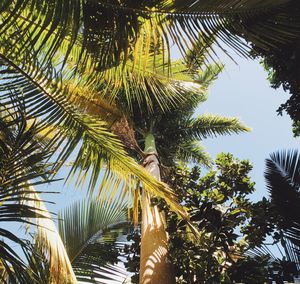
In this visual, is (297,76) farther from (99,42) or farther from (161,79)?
A: (99,42)

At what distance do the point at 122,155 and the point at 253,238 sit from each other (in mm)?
1842

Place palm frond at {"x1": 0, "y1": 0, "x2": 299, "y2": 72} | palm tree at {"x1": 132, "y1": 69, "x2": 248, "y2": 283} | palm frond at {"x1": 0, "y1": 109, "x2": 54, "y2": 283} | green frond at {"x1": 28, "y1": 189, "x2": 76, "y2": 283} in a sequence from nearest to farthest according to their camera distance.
A: 1. palm frond at {"x1": 0, "y1": 109, "x2": 54, "y2": 283}
2. palm frond at {"x1": 0, "y1": 0, "x2": 299, "y2": 72}
3. green frond at {"x1": 28, "y1": 189, "x2": 76, "y2": 283}
4. palm tree at {"x1": 132, "y1": 69, "x2": 248, "y2": 283}

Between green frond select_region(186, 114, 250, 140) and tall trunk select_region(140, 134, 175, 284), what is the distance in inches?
215

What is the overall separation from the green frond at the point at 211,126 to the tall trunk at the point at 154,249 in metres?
5.45

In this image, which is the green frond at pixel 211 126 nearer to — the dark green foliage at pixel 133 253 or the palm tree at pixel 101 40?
the dark green foliage at pixel 133 253

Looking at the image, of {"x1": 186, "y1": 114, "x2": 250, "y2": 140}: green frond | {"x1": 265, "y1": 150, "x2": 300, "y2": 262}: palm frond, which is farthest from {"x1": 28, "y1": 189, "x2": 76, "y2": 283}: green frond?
{"x1": 186, "y1": 114, "x2": 250, "y2": 140}: green frond

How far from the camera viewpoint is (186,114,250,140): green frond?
35.7 feet

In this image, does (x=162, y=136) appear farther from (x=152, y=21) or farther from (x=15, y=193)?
(x=15, y=193)

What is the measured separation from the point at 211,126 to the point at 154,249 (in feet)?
21.9

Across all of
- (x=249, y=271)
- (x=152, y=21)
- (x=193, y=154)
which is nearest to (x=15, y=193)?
(x=152, y=21)

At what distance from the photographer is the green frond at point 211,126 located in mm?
10883

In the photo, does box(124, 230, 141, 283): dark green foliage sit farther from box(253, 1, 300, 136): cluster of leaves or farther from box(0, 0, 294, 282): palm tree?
box(253, 1, 300, 136): cluster of leaves

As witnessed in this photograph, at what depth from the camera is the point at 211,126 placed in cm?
1108

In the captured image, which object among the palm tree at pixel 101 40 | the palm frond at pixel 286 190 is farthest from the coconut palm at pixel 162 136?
the palm frond at pixel 286 190
